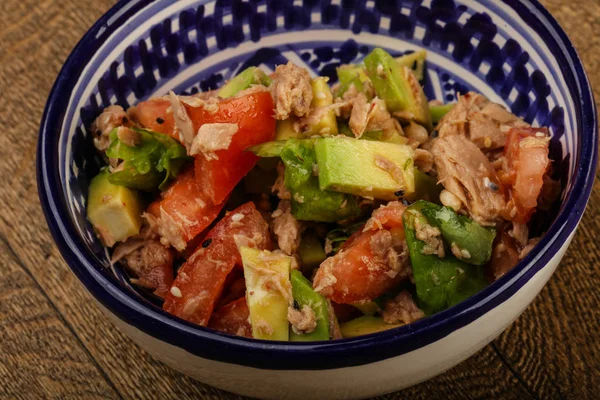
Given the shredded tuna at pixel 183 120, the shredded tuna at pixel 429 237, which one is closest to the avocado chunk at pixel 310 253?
the shredded tuna at pixel 429 237

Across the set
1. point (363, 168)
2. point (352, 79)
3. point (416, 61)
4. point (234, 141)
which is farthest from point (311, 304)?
point (416, 61)

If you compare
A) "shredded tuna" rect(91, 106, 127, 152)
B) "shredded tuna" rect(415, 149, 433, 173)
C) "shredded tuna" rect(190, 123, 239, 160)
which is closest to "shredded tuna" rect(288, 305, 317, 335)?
"shredded tuna" rect(190, 123, 239, 160)

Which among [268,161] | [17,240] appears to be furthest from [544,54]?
[17,240]

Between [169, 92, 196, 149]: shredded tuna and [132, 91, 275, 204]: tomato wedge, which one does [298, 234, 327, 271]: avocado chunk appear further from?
[169, 92, 196, 149]: shredded tuna

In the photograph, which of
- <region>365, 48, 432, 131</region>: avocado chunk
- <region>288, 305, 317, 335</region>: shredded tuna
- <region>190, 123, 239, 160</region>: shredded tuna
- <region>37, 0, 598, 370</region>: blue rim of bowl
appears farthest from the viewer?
<region>365, 48, 432, 131</region>: avocado chunk

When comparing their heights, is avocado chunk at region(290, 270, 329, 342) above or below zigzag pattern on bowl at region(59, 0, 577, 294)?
below

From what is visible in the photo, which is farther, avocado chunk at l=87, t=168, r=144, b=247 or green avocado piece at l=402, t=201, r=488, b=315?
avocado chunk at l=87, t=168, r=144, b=247

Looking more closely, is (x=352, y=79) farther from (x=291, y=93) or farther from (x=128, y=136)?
(x=128, y=136)
